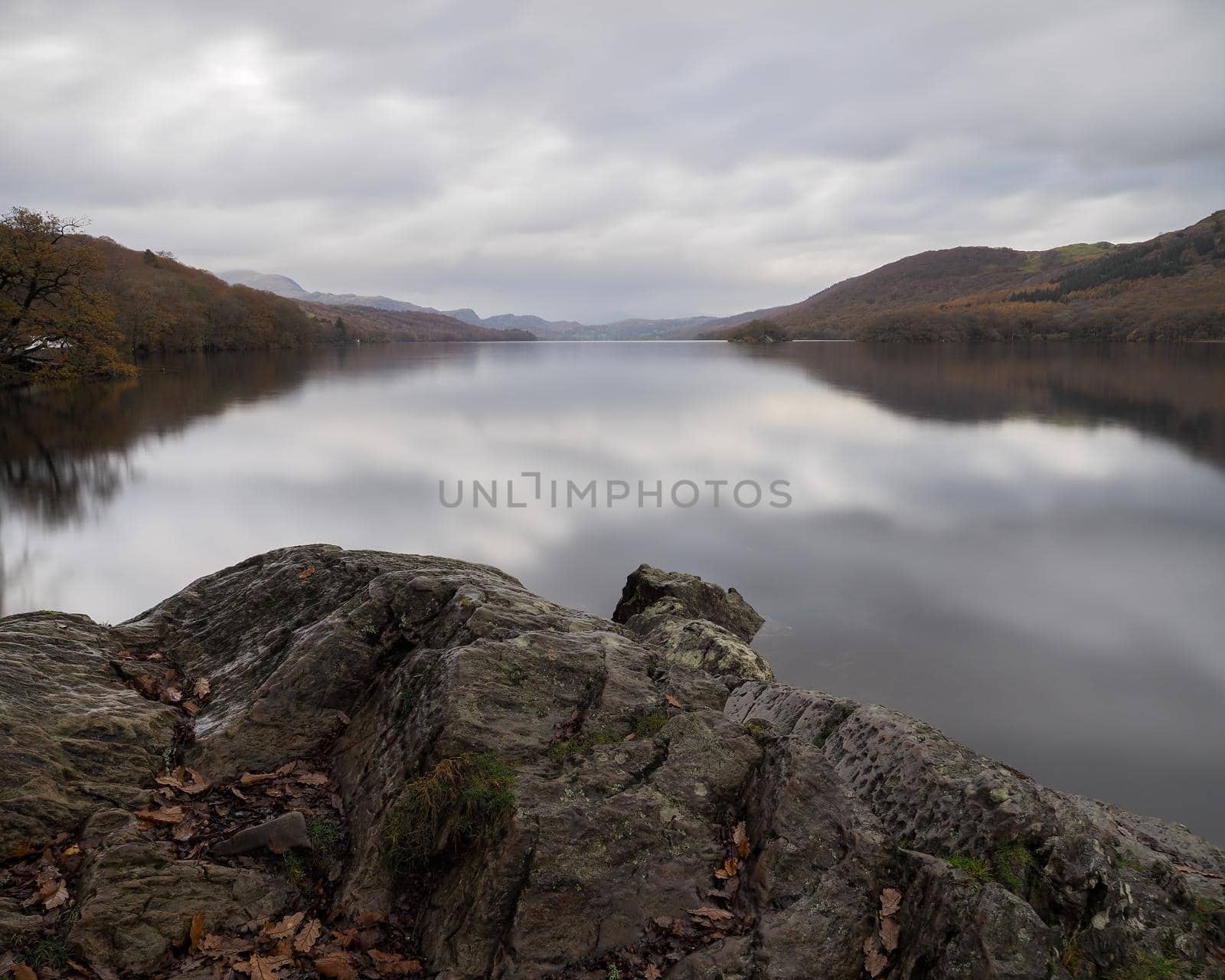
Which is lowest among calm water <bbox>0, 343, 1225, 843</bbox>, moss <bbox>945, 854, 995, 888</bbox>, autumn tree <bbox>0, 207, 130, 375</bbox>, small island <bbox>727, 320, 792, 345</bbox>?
calm water <bbox>0, 343, 1225, 843</bbox>

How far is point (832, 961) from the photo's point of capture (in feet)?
11.7

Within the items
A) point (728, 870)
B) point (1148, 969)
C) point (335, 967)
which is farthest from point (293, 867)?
point (1148, 969)

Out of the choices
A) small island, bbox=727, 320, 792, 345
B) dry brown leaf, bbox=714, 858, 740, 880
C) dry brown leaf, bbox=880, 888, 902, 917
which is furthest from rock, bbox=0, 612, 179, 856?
small island, bbox=727, 320, 792, 345

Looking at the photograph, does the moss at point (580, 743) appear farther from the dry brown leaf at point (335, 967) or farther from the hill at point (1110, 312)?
the hill at point (1110, 312)

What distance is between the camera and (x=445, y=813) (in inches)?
168

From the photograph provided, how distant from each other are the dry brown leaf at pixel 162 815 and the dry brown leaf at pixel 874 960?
4.00 meters

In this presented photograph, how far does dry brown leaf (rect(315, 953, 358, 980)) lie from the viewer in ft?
12.0

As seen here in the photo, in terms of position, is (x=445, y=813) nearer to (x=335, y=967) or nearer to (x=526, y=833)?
(x=526, y=833)

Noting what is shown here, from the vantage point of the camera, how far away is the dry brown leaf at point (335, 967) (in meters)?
3.65

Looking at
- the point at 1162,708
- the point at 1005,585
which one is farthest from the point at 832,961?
the point at 1005,585

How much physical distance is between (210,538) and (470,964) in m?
14.9

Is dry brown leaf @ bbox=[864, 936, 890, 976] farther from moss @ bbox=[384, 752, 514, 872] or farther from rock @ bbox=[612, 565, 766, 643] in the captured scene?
rock @ bbox=[612, 565, 766, 643]

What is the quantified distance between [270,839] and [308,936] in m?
0.67

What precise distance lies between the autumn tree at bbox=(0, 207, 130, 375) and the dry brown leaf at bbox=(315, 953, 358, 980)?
4115cm
